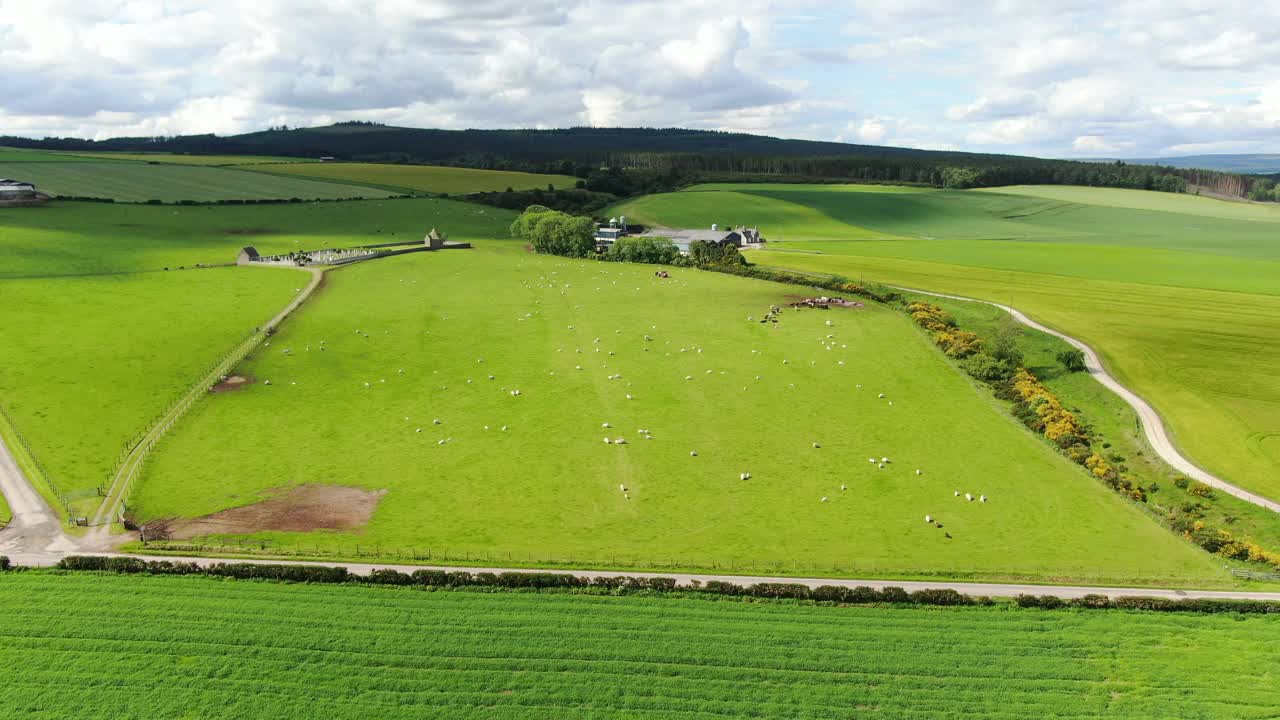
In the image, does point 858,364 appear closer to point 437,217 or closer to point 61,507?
point 61,507

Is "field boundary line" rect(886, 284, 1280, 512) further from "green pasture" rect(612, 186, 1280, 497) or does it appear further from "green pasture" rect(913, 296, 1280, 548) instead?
"green pasture" rect(612, 186, 1280, 497)

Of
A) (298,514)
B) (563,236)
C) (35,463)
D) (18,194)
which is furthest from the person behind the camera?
(18,194)

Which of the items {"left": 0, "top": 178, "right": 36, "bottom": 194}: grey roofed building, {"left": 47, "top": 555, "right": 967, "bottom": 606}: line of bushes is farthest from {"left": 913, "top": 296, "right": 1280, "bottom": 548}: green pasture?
{"left": 0, "top": 178, "right": 36, "bottom": 194}: grey roofed building

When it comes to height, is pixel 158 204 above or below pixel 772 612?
above

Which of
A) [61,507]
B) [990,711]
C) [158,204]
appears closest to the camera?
[990,711]

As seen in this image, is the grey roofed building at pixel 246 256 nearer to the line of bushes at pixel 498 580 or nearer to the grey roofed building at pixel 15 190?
the grey roofed building at pixel 15 190

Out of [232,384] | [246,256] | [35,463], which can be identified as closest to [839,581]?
[35,463]

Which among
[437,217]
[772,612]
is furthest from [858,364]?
[437,217]

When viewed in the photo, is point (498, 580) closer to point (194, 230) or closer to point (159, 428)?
point (159, 428)
